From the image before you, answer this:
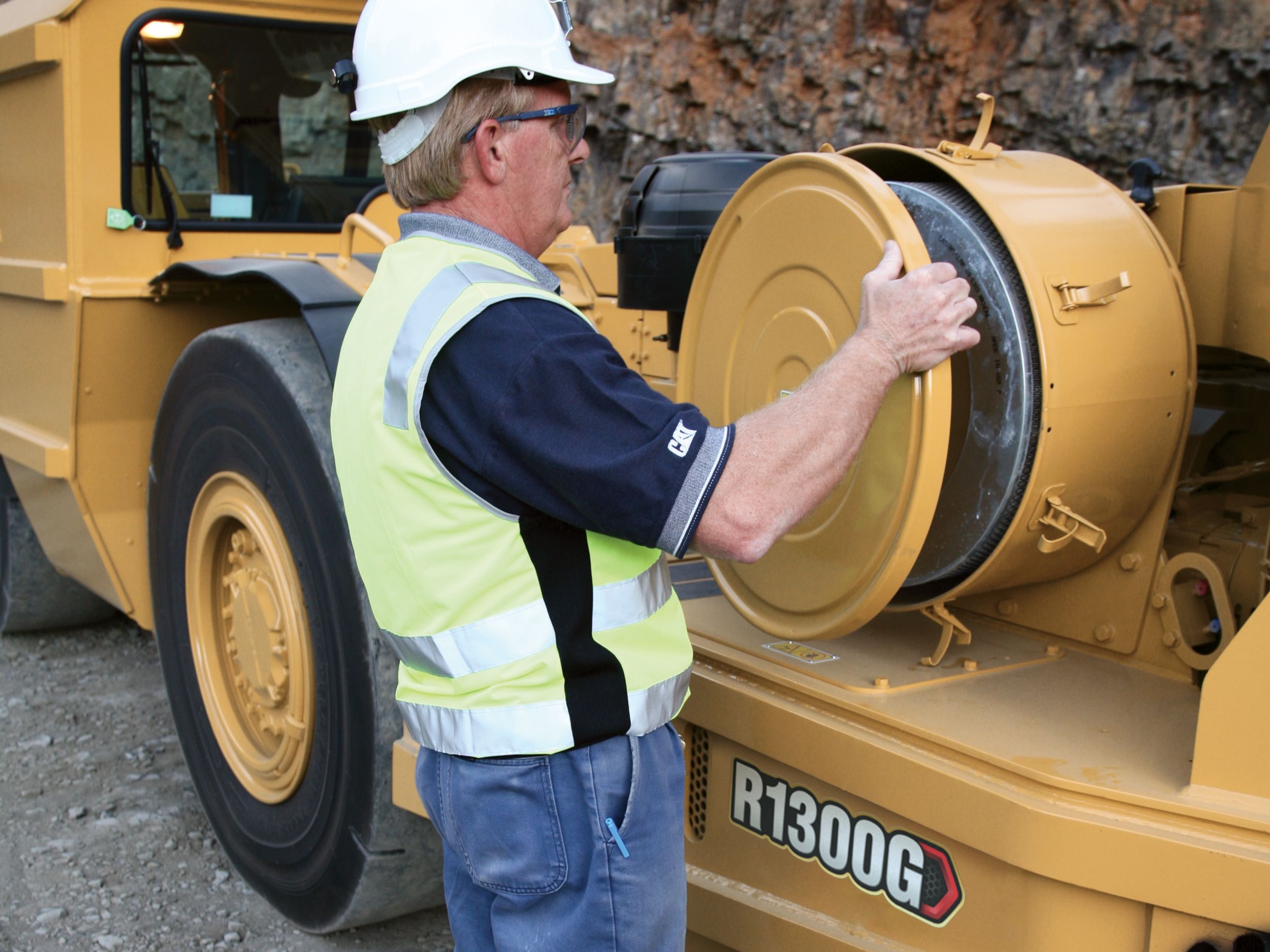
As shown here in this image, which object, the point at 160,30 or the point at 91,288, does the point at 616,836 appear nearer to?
the point at 91,288

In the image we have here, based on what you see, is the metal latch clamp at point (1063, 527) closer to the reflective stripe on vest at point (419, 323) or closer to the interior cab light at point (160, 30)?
the reflective stripe on vest at point (419, 323)

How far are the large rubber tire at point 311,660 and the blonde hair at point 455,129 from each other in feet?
3.25

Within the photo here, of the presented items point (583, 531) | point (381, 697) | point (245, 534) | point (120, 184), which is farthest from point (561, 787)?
point (120, 184)

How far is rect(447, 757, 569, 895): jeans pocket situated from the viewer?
4.90ft

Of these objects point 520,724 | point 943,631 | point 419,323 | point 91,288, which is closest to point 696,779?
point 943,631

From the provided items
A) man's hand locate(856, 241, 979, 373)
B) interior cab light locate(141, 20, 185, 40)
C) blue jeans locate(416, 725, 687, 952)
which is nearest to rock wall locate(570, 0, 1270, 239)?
interior cab light locate(141, 20, 185, 40)

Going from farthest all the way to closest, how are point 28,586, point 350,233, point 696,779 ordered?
1. point 28,586
2. point 350,233
3. point 696,779

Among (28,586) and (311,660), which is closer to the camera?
Answer: (311,660)

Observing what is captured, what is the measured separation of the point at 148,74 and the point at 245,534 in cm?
134

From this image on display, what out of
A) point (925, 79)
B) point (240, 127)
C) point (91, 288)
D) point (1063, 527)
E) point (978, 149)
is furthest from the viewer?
point (925, 79)

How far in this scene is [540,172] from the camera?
157 cm

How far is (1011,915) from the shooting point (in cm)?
152

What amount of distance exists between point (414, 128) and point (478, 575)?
585 mm

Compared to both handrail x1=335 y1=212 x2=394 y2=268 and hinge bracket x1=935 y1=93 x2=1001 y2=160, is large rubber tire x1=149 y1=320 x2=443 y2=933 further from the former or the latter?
hinge bracket x1=935 y1=93 x2=1001 y2=160
